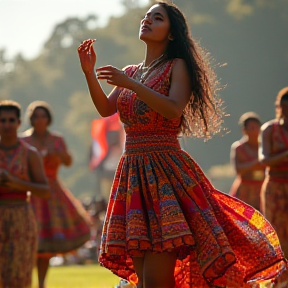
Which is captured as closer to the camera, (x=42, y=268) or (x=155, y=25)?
(x=155, y=25)

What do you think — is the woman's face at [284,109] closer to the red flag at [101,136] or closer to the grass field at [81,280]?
the grass field at [81,280]

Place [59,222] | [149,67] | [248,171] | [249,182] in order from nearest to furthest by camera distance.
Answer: [149,67] → [59,222] → [248,171] → [249,182]

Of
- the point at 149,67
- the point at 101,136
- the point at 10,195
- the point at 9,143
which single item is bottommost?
the point at 10,195

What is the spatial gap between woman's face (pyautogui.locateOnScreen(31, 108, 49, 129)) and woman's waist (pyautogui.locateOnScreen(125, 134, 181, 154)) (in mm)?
5690

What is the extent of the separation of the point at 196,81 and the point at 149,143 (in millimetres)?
472

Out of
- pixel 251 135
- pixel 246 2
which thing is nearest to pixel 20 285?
pixel 251 135

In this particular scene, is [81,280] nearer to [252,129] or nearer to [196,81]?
[252,129]

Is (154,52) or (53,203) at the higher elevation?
(154,52)

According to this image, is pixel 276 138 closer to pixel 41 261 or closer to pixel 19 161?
pixel 19 161

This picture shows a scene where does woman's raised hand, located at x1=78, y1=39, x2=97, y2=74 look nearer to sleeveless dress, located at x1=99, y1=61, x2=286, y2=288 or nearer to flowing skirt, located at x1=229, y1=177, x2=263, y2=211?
sleeveless dress, located at x1=99, y1=61, x2=286, y2=288

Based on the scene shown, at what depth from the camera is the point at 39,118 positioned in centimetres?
1219

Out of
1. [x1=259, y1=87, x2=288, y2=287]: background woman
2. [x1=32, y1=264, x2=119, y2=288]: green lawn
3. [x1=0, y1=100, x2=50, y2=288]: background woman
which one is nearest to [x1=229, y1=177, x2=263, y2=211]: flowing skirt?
[x1=32, y1=264, x2=119, y2=288]: green lawn

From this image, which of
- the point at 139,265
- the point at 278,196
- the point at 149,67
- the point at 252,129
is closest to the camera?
the point at 139,265

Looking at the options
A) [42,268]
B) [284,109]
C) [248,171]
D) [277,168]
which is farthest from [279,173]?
[248,171]
